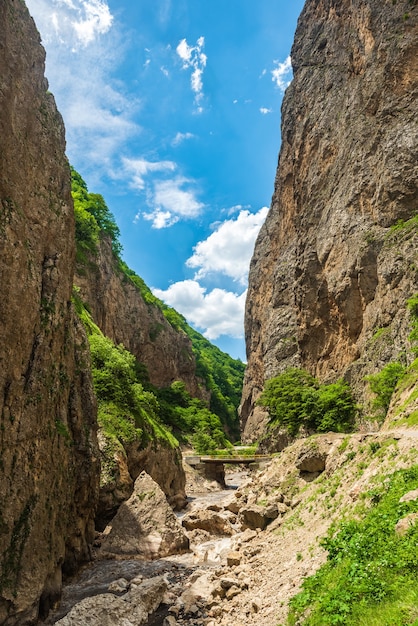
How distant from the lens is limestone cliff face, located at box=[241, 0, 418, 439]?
40250 millimetres

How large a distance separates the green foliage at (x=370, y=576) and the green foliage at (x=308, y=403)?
28144mm

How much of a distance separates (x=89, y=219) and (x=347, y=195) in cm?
3876

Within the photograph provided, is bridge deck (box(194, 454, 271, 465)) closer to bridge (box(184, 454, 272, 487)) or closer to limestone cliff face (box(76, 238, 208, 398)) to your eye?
bridge (box(184, 454, 272, 487))

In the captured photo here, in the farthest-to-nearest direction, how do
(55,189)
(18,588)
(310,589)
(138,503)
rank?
(138,503)
(55,189)
(18,588)
(310,589)

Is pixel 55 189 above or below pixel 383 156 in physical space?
below

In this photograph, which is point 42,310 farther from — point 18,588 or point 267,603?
point 267,603

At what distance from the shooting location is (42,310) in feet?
59.1

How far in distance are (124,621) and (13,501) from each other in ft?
18.3

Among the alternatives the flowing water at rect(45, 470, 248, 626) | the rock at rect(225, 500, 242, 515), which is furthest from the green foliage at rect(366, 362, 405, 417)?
the flowing water at rect(45, 470, 248, 626)

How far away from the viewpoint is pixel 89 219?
6288cm

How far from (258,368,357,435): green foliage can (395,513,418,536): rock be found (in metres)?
30.3

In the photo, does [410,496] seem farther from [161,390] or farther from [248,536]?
[161,390]

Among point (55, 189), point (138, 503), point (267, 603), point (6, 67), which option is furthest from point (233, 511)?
point (6, 67)

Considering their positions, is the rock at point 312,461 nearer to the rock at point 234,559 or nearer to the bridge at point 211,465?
the rock at point 234,559
